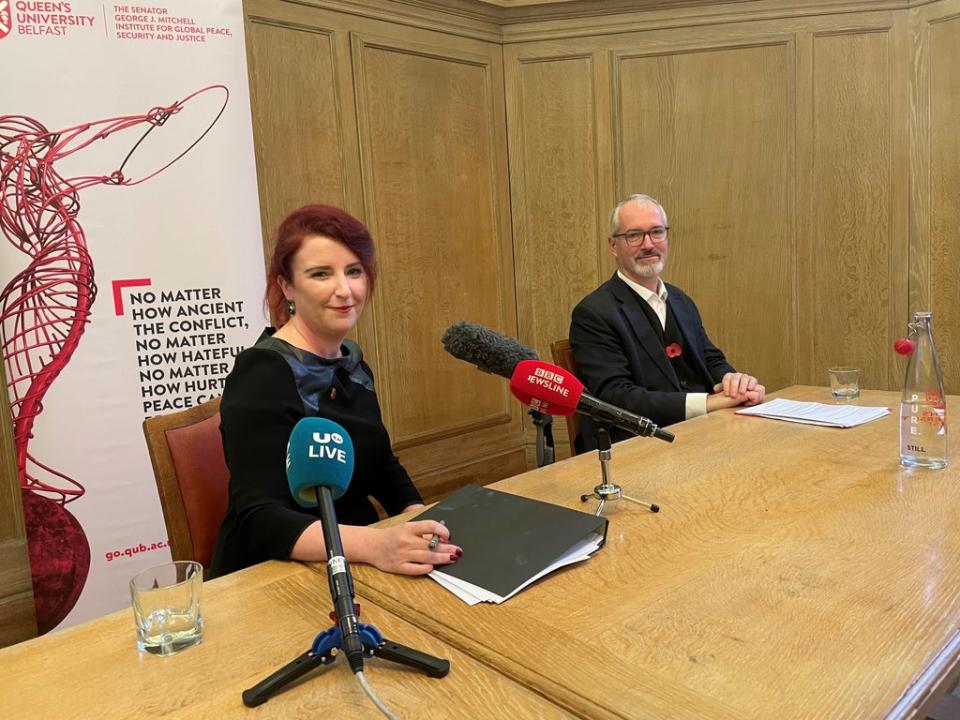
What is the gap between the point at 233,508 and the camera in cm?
136

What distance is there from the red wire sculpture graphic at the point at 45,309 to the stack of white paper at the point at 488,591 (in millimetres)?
1820

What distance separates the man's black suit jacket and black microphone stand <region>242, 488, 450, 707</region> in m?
1.69

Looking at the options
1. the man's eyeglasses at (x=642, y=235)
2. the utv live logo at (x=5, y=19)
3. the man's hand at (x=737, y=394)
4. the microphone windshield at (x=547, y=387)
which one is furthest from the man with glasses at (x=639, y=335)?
the utv live logo at (x=5, y=19)

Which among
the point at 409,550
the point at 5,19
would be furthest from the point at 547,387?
the point at 5,19

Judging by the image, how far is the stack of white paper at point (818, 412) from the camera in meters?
1.96

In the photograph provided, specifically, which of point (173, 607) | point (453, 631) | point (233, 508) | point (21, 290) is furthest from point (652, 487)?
point (21, 290)

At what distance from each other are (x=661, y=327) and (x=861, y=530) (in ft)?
5.17

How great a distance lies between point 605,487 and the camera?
142 centimetres

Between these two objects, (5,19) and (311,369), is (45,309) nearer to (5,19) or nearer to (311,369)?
(5,19)

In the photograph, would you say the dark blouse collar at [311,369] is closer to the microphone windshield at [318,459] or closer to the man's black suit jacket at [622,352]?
Answer: the microphone windshield at [318,459]

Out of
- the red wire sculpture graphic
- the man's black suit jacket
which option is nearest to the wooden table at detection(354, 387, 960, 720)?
the man's black suit jacket

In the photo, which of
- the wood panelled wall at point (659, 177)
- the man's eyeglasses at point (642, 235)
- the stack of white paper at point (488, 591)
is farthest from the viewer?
the wood panelled wall at point (659, 177)

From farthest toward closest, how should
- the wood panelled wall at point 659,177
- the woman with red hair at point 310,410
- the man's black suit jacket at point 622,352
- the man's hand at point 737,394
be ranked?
the wood panelled wall at point 659,177, the man's black suit jacket at point 622,352, the man's hand at point 737,394, the woman with red hair at point 310,410

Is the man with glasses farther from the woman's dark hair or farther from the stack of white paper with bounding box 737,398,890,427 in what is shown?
the woman's dark hair
